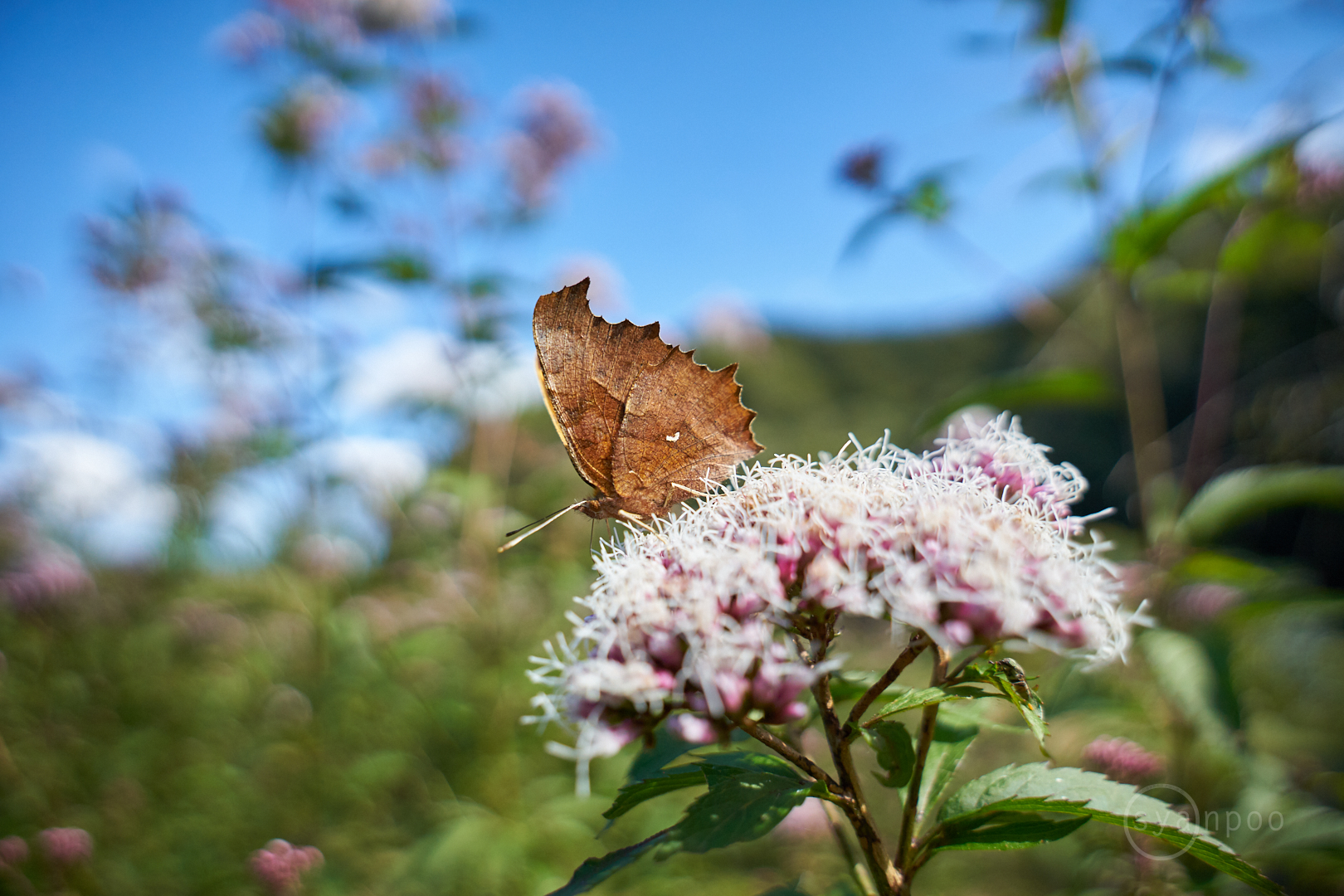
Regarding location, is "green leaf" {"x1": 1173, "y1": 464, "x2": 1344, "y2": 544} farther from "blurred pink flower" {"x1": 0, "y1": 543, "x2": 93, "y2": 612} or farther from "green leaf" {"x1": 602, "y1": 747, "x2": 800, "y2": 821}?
"blurred pink flower" {"x1": 0, "y1": 543, "x2": 93, "y2": 612}

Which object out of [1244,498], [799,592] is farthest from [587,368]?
[1244,498]

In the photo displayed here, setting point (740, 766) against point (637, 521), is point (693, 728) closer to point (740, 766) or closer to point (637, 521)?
point (740, 766)

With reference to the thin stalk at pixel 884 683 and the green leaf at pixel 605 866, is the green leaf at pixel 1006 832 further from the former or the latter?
the green leaf at pixel 605 866

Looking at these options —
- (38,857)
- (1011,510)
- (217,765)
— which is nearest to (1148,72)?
(1011,510)

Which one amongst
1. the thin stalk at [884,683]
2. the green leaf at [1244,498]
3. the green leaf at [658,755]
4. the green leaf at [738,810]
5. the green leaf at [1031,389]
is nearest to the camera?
the green leaf at [738,810]

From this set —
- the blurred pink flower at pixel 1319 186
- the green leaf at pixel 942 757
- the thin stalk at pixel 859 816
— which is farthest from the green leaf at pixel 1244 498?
the thin stalk at pixel 859 816

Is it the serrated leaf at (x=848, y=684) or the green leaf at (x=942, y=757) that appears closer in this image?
the green leaf at (x=942, y=757)

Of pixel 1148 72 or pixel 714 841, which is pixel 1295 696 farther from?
pixel 714 841
